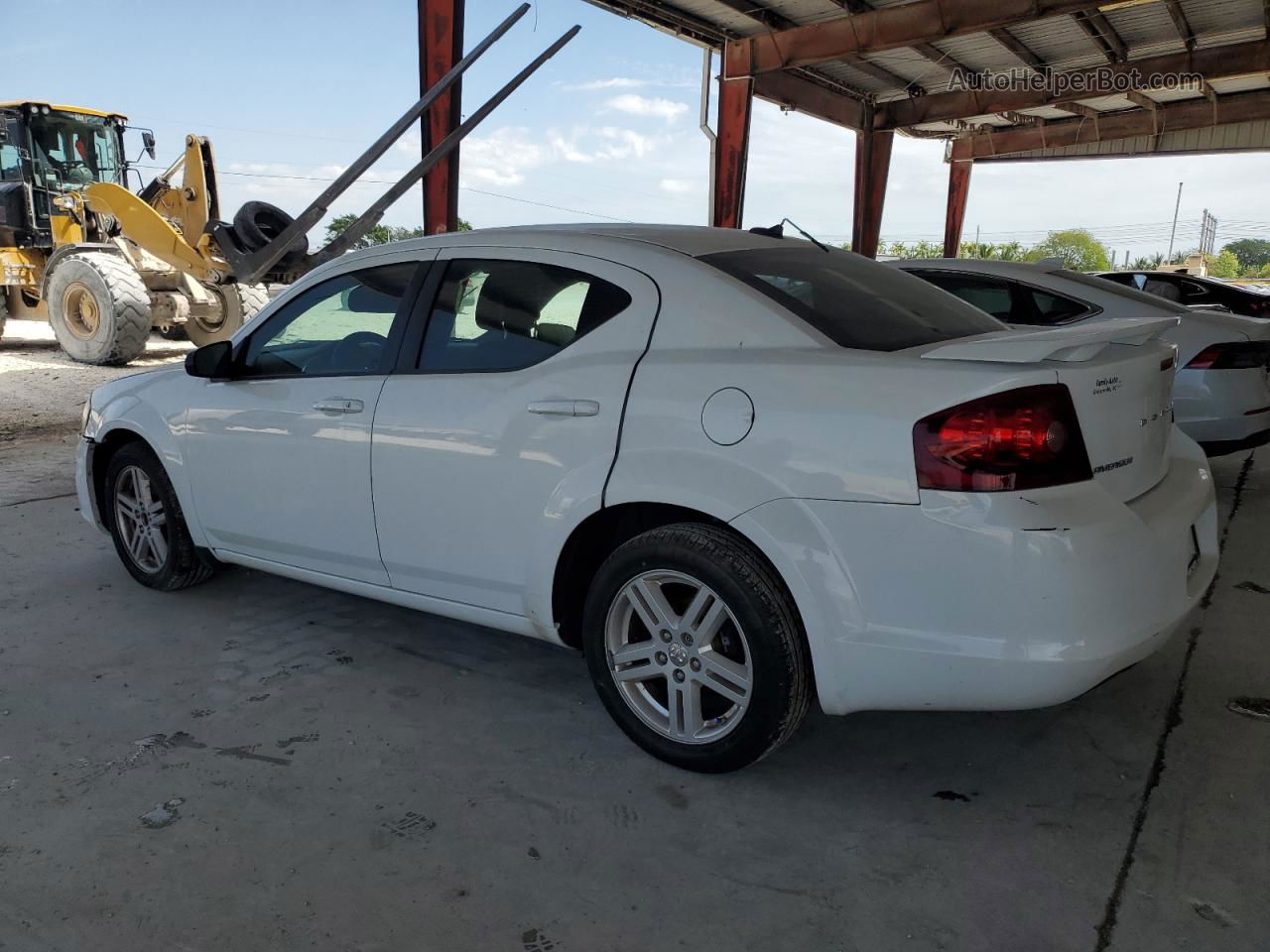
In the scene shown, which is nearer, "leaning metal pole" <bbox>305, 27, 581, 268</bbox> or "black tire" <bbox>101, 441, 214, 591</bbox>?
"black tire" <bbox>101, 441, 214, 591</bbox>

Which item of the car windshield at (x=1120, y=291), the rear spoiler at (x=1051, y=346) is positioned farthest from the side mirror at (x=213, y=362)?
the car windshield at (x=1120, y=291)

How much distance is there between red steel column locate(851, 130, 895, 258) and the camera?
20375mm

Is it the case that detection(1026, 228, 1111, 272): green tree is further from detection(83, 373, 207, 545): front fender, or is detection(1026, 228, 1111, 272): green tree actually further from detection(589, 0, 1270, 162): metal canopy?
detection(83, 373, 207, 545): front fender

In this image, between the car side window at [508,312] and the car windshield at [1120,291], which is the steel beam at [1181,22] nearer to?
the car windshield at [1120,291]

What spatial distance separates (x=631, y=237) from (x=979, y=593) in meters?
1.49

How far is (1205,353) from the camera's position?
18.1 ft

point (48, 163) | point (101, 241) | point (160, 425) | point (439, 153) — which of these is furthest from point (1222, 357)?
point (48, 163)

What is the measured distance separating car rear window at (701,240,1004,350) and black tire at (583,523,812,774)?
65 cm

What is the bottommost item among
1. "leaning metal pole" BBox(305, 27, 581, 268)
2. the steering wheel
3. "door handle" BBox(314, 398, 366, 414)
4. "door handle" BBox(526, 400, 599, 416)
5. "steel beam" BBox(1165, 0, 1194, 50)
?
"door handle" BBox(314, 398, 366, 414)

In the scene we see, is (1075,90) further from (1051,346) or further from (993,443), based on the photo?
(993,443)

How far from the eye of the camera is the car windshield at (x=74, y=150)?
1298 cm

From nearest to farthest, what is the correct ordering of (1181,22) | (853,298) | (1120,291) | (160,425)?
(853,298)
(160,425)
(1120,291)
(1181,22)

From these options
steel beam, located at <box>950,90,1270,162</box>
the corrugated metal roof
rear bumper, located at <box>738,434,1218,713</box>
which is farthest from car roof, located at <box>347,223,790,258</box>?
the corrugated metal roof

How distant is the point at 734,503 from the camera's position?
244 centimetres
